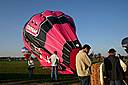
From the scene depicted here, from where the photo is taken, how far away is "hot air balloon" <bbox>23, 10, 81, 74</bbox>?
22231 millimetres

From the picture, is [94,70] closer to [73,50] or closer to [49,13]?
[73,50]

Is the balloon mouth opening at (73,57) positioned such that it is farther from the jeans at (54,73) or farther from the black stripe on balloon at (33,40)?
the jeans at (54,73)

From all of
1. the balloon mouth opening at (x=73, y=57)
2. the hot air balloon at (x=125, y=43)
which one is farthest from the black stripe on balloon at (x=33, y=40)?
the hot air balloon at (x=125, y=43)

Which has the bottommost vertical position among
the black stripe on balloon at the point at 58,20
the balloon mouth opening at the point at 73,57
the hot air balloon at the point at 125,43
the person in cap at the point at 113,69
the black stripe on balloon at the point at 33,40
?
the person in cap at the point at 113,69

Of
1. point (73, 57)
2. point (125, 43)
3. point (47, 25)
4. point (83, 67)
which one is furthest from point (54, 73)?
point (83, 67)

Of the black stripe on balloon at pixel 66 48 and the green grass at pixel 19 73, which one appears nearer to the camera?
the green grass at pixel 19 73

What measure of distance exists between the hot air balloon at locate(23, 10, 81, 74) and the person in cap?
41.0 ft

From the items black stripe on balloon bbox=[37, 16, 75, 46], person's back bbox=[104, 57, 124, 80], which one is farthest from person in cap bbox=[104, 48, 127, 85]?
black stripe on balloon bbox=[37, 16, 75, 46]

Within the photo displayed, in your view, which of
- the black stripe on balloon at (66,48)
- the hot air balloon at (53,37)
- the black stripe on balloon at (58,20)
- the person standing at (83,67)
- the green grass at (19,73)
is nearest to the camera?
the person standing at (83,67)

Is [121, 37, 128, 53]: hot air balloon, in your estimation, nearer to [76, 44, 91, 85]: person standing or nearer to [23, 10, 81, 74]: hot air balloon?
[76, 44, 91, 85]: person standing

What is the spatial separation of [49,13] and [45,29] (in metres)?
1.50

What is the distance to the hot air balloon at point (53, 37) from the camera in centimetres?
2223

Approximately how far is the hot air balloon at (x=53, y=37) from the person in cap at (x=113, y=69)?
12.5 meters

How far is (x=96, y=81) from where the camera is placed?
1093 centimetres
